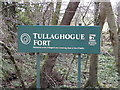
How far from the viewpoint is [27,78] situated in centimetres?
563

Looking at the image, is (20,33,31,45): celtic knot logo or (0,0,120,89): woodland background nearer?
(20,33,31,45): celtic knot logo

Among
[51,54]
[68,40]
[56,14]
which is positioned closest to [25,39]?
[68,40]

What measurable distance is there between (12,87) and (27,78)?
461mm

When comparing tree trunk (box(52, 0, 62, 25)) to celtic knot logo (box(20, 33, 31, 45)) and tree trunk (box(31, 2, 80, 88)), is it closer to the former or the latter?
tree trunk (box(31, 2, 80, 88))

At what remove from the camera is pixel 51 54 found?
4.91 metres

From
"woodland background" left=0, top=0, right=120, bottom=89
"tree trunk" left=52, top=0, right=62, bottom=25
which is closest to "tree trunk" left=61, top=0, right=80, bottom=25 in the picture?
"woodland background" left=0, top=0, right=120, bottom=89

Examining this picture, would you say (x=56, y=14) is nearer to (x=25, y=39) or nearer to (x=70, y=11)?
(x=70, y=11)

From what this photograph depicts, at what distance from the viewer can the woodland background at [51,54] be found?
4738mm

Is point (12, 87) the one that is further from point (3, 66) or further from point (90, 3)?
point (90, 3)

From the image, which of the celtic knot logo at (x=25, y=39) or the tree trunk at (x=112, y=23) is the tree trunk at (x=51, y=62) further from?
the celtic knot logo at (x=25, y=39)

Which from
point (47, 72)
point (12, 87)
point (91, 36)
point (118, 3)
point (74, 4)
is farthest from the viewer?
point (118, 3)

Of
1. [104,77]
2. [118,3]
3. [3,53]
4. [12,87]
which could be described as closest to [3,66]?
[3,53]

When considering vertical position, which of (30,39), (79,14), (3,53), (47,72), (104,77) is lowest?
(104,77)

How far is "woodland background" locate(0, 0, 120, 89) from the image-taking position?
187 inches
